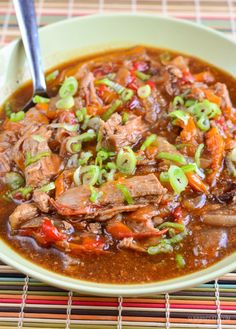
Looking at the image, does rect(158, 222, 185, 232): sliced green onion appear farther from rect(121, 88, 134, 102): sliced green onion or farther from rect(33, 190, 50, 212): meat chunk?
rect(121, 88, 134, 102): sliced green onion

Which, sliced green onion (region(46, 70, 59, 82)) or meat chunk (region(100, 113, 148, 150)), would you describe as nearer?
meat chunk (region(100, 113, 148, 150))

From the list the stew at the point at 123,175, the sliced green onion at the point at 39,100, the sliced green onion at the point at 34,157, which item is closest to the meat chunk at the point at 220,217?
the stew at the point at 123,175

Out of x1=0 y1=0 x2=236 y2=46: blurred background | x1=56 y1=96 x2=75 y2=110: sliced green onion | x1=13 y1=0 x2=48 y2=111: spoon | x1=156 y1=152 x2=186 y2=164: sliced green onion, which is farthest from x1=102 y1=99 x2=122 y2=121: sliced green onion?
x1=0 y1=0 x2=236 y2=46: blurred background

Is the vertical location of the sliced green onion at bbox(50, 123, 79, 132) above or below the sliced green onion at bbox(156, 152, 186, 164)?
above

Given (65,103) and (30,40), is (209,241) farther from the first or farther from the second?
(30,40)

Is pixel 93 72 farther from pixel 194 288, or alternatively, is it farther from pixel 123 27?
pixel 194 288

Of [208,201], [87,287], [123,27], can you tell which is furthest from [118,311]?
[123,27]

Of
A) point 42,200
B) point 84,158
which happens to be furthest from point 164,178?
point 42,200
